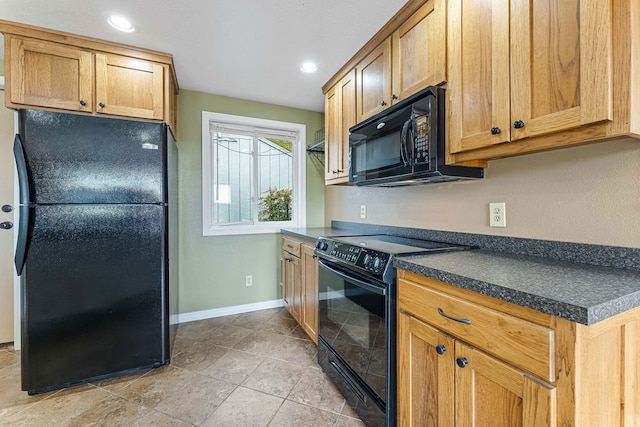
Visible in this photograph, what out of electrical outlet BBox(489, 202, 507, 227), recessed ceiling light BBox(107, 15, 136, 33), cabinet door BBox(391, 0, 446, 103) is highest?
recessed ceiling light BBox(107, 15, 136, 33)

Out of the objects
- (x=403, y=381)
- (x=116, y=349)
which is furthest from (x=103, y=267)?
(x=403, y=381)

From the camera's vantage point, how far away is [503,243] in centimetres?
146

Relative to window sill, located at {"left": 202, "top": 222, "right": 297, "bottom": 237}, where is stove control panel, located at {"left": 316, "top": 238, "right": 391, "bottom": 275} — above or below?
below

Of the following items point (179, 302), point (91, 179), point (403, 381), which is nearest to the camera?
point (403, 381)

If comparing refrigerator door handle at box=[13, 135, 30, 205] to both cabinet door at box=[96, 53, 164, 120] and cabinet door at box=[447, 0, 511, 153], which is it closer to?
cabinet door at box=[96, 53, 164, 120]

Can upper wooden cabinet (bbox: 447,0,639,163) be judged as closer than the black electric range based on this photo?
Yes

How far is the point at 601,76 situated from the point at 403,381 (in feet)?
4.36

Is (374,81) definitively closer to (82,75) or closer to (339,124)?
(339,124)

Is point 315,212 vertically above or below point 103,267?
above

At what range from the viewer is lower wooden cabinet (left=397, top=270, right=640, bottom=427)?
0.73m

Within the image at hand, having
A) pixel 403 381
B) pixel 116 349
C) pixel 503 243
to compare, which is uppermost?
pixel 503 243

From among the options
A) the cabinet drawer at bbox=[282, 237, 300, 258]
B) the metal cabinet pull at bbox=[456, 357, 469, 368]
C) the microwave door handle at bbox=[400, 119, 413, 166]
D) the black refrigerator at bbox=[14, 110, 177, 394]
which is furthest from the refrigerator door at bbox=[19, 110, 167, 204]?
the metal cabinet pull at bbox=[456, 357, 469, 368]

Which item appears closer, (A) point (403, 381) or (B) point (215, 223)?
(A) point (403, 381)

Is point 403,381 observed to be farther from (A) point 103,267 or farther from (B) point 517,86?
(A) point 103,267
